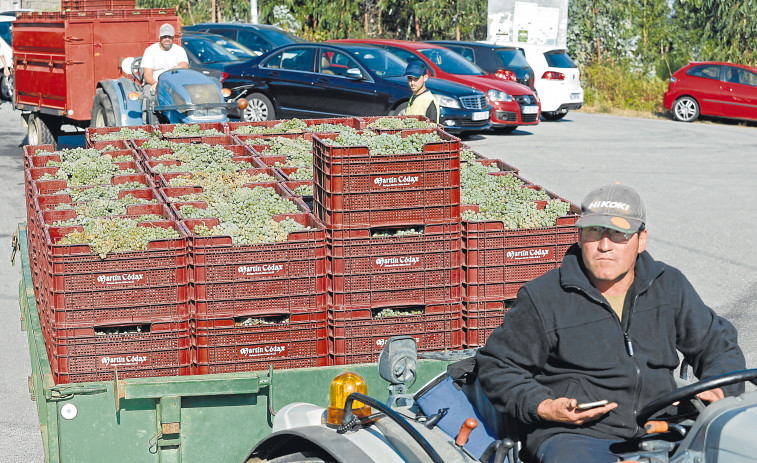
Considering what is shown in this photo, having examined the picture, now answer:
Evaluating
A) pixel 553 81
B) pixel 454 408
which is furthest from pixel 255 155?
pixel 553 81

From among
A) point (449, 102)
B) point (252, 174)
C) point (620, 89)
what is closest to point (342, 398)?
point (252, 174)

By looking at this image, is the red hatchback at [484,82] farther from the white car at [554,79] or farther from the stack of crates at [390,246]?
the stack of crates at [390,246]

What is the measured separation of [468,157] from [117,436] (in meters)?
3.78

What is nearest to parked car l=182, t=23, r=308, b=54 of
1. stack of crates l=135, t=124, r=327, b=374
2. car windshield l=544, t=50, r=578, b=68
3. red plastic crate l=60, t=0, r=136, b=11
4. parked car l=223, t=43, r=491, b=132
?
parked car l=223, t=43, r=491, b=132

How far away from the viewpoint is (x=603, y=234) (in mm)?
3488

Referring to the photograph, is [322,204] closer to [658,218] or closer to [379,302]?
[379,302]

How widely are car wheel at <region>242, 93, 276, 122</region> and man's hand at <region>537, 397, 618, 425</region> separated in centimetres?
1570

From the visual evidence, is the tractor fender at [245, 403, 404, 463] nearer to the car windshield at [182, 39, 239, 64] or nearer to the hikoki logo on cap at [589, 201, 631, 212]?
the hikoki logo on cap at [589, 201, 631, 212]

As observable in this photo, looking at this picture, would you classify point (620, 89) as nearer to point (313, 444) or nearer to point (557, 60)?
point (557, 60)

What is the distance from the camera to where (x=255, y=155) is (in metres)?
7.79

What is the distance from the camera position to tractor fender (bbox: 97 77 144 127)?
12547mm

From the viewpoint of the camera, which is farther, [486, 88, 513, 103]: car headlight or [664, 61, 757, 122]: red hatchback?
[664, 61, 757, 122]: red hatchback

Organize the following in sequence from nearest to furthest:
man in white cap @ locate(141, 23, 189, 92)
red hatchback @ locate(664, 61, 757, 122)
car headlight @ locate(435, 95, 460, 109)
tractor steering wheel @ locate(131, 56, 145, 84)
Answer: man in white cap @ locate(141, 23, 189, 92), tractor steering wheel @ locate(131, 56, 145, 84), car headlight @ locate(435, 95, 460, 109), red hatchback @ locate(664, 61, 757, 122)

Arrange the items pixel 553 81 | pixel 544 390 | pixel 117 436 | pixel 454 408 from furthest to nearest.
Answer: pixel 553 81, pixel 117 436, pixel 454 408, pixel 544 390
